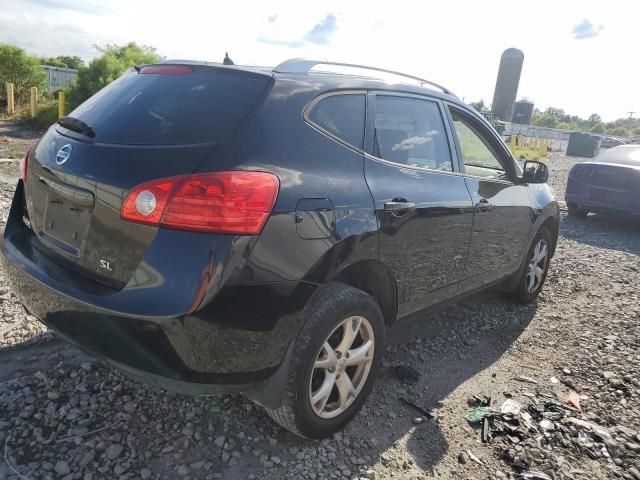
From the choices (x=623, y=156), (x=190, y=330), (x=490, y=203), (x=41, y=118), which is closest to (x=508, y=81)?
(x=41, y=118)

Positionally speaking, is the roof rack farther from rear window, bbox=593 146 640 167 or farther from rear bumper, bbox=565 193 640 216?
rear window, bbox=593 146 640 167

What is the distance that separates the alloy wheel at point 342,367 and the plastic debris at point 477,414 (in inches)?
29.0

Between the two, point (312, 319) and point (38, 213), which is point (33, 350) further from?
point (312, 319)

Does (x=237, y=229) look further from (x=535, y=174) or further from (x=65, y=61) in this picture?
(x=65, y=61)

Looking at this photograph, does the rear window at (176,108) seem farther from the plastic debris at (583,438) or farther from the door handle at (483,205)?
the plastic debris at (583,438)

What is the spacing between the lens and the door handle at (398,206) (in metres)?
2.76

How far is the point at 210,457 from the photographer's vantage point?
2512mm

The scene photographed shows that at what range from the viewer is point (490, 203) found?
12.4ft

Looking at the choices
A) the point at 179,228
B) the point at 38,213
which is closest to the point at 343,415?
the point at 179,228

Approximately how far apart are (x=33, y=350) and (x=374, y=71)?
2712 mm

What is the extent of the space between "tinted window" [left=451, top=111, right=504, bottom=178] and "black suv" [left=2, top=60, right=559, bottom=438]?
63 centimetres

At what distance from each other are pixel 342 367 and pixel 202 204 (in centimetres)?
113

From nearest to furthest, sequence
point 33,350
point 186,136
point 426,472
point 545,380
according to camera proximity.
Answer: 1. point 186,136
2. point 426,472
3. point 33,350
4. point 545,380

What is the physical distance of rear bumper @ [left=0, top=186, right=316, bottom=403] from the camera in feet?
6.73
